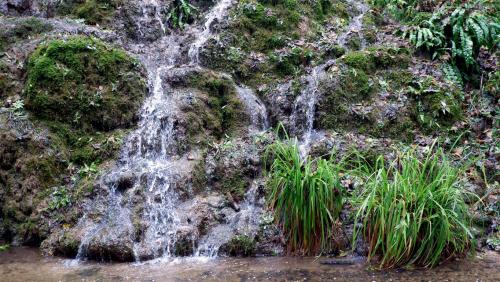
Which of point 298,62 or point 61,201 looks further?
point 298,62

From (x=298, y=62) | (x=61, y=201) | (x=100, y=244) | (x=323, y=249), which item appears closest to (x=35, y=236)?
(x=61, y=201)

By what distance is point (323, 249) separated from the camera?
5.68 m

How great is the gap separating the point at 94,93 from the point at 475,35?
298 inches

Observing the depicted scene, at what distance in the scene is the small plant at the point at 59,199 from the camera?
6699 mm

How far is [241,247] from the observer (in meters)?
6.01

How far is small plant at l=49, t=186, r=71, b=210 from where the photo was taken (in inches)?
264

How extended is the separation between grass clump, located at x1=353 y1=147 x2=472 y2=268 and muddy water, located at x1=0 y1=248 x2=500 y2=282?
0.61 feet

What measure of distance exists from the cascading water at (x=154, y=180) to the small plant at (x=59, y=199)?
45 centimetres

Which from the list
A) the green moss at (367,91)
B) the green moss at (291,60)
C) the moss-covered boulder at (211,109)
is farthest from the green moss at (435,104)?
the moss-covered boulder at (211,109)

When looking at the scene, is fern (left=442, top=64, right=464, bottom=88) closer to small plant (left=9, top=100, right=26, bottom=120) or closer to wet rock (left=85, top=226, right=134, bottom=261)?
wet rock (left=85, top=226, right=134, bottom=261)

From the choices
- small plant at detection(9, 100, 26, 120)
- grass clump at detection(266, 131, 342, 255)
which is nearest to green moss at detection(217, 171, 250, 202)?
grass clump at detection(266, 131, 342, 255)

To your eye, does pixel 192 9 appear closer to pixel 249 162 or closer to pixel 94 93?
pixel 94 93

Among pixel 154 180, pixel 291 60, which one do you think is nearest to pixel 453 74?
pixel 291 60

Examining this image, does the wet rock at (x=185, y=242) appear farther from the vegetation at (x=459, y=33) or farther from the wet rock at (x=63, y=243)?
the vegetation at (x=459, y=33)
